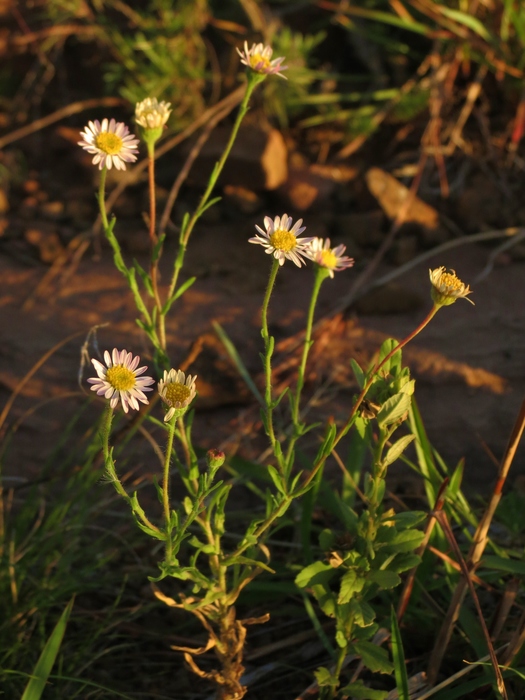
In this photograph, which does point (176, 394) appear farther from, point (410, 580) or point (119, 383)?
point (410, 580)

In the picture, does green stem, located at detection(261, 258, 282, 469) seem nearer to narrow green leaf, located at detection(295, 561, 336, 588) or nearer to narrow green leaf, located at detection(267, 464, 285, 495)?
narrow green leaf, located at detection(267, 464, 285, 495)

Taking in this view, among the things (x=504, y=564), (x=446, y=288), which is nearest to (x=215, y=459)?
(x=446, y=288)

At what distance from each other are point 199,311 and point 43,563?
1.16 m

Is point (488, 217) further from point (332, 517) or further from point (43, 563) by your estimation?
point (43, 563)

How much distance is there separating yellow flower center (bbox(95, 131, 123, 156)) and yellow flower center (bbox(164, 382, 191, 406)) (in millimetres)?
451

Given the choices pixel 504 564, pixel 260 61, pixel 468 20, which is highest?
pixel 468 20

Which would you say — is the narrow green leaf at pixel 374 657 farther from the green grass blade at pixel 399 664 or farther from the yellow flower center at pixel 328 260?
the yellow flower center at pixel 328 260

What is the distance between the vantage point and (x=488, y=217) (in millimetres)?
3047

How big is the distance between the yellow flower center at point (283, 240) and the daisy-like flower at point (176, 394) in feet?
0.80

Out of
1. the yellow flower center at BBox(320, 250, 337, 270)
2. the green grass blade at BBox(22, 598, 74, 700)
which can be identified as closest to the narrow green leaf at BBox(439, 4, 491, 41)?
the yellow flower center at BBox(320, 250, 337, 270)

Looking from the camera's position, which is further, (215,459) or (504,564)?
(504,564)

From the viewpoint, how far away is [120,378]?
1.14 meters

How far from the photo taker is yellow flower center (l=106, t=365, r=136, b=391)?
44.7 inches

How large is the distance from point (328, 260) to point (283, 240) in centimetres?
7
